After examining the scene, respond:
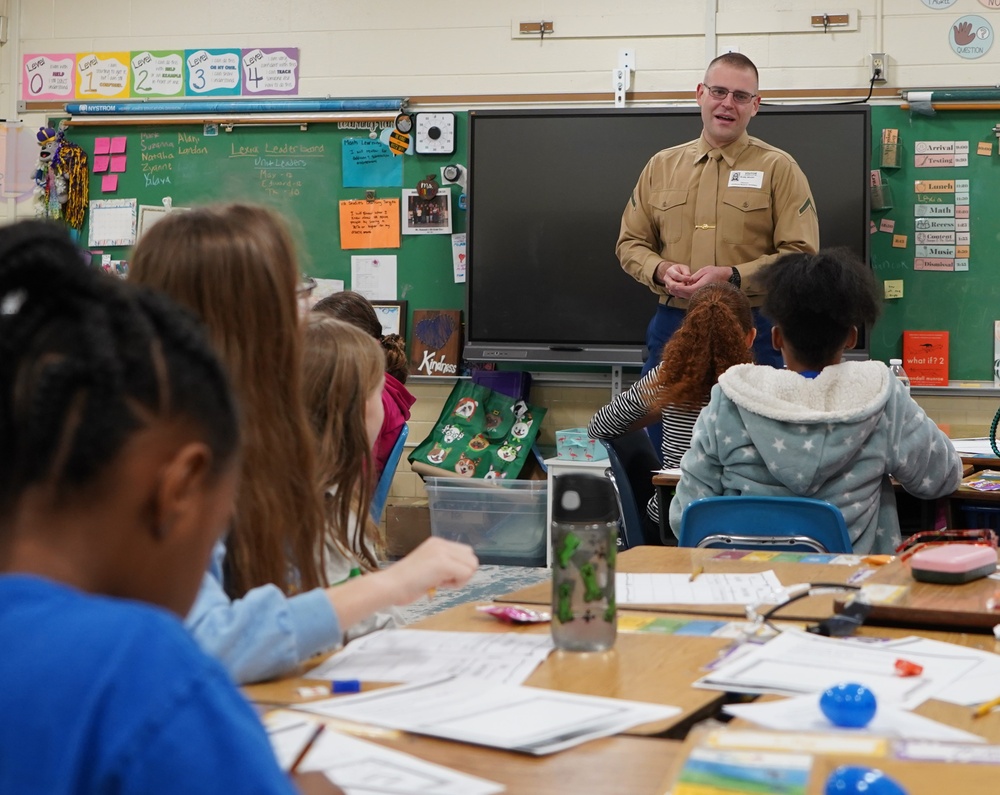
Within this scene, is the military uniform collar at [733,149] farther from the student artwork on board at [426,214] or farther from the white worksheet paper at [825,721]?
the white worksheet paper at [825,721]

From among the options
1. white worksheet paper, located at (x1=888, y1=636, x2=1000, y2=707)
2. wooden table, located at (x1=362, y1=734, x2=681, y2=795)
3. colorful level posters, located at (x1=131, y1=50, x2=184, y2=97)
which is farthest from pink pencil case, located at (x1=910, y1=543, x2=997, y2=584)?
colorful level posters, located at (x1=131, y1=50, x2=184, y2=97)

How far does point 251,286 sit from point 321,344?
494mm

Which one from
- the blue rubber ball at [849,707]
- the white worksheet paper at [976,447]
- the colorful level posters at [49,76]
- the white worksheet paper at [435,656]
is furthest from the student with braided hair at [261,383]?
the colorful level posters at [49,76]

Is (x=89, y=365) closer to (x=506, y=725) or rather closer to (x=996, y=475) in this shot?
(x=506, y=725)

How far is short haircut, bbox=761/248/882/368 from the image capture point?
2.56 metres

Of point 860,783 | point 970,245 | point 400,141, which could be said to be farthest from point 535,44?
point 860,783

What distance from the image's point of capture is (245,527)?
133cm

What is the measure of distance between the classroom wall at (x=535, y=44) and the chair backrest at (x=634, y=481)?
6.60 ft

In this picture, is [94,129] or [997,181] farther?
[94,129]

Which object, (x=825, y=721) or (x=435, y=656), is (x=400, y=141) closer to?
(x=435, y=656)

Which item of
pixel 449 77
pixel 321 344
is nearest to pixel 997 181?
pixel 449 77

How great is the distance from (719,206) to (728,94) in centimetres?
42

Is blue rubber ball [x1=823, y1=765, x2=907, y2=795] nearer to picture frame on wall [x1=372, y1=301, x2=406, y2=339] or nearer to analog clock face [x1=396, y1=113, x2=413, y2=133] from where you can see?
picture frame on wall [x1=372, y1=301, x2=406, y2=339]

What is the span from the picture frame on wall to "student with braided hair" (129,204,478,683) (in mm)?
4226
